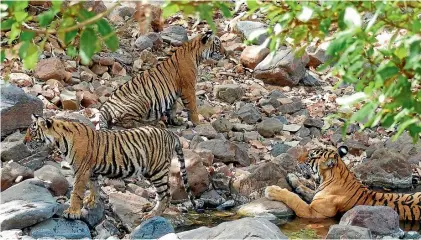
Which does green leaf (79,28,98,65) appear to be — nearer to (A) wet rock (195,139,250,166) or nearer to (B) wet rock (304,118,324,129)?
(A) wet rock (195,139,250,166)

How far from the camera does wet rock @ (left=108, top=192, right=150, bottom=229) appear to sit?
22.6 feet

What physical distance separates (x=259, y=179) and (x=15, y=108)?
255 cm

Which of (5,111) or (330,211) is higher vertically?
(5,111)

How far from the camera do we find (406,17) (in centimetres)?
309

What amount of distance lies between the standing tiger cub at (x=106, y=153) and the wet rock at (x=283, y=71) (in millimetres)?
4340

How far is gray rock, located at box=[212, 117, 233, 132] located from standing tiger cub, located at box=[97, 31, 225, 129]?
24 centimetres

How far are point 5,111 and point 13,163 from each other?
2.84 ft

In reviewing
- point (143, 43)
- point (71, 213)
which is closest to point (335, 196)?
point (71, 213)

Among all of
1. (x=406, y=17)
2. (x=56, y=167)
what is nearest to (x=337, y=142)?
(x=56, y=167)

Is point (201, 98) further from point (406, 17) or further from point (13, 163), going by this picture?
point (406, 17)

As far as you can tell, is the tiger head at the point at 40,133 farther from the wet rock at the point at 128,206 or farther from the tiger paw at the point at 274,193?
the tiger paw at the point at 274,193

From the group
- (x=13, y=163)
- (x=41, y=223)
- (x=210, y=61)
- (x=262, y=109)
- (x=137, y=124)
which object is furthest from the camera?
(x=210, y=61)

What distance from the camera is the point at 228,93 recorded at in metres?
10.7

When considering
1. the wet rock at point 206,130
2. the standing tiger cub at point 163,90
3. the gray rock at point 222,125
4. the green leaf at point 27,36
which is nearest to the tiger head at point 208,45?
the standing tiger cub at point 163,90
